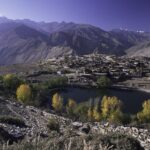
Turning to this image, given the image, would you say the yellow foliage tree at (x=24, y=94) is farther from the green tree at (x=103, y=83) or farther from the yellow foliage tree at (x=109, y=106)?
the green tree at (x=103, y=83)

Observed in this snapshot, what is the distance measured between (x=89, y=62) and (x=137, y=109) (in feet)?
280

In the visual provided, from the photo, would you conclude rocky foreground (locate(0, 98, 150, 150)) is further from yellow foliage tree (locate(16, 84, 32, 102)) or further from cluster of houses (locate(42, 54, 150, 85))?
cluster of houses (locate(42, 54, 150, 85))

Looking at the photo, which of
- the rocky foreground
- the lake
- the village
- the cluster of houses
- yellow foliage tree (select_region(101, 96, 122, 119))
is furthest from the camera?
the cluster of houses

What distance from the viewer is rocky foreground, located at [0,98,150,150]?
7.35 meters

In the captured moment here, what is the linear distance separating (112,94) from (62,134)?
256ft

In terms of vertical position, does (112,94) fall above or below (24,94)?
below

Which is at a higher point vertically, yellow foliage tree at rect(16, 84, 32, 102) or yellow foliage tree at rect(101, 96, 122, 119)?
yellow foliage tree at rect(16, 84, 32, 102)

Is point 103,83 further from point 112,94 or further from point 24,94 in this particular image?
point 24,94

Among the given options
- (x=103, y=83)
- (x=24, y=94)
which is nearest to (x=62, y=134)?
(x=24, y=94)

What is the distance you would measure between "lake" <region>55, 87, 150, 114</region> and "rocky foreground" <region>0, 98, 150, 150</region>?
48.7 metres

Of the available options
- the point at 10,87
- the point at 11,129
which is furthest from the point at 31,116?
the point at 10,87

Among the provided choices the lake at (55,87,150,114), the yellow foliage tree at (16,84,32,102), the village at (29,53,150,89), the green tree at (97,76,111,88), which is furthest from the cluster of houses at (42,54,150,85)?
the yellow foliage tree at (16,84,32,102)

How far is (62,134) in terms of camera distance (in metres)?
14.2

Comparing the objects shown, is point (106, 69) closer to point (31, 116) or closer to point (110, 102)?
point (110, 102)
